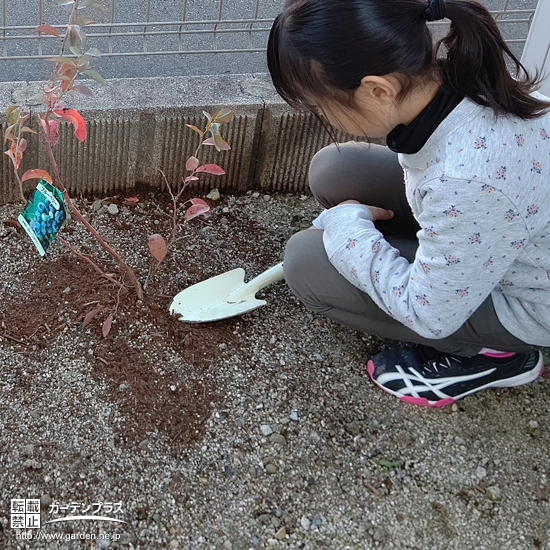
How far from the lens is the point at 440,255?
1.28m

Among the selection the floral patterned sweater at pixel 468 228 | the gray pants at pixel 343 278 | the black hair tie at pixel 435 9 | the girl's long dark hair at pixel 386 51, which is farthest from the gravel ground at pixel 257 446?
the black hair tie at pixel 435 9

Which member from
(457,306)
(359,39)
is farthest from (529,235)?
(359,39)

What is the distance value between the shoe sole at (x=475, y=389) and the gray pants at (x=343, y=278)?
0.10 meters

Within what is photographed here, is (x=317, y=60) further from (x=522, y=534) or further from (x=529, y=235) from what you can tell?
(x=522, y=534)

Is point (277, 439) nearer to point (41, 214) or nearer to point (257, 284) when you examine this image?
point (257, 284)

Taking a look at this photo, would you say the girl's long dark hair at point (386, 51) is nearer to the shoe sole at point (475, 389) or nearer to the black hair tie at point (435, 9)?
the black hair tie at point (435, 9)

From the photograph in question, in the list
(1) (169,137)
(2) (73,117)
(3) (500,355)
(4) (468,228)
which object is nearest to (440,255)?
(4) (468,228)

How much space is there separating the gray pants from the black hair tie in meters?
0.63

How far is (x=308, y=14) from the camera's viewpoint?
3.82 ft

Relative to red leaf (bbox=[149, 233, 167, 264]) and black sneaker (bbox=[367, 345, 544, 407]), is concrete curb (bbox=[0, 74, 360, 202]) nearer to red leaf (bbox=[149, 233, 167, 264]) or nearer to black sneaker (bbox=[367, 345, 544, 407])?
red leaf (bbox=[149, 233, 167, 264])

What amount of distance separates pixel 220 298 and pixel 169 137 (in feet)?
1.70

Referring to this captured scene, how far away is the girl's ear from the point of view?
1174 mm

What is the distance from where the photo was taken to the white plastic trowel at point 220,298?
178 cm

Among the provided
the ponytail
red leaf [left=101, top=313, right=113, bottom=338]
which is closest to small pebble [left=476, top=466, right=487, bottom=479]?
the ponytail
